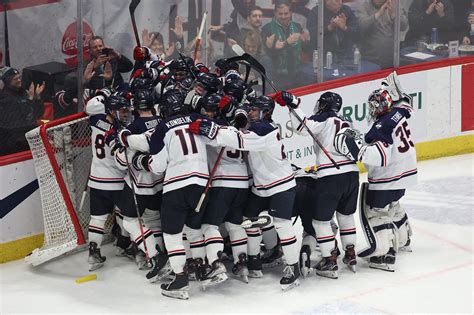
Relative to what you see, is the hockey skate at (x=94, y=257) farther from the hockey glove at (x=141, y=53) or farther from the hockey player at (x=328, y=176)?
the hockey player at (x=328, y=176)

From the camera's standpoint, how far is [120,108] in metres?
6.70

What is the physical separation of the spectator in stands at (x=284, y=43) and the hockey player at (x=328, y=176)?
1.98m

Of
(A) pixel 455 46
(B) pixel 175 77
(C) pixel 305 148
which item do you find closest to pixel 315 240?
(B) pixel 175 77

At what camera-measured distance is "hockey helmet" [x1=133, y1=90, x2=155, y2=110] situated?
6.52 metres

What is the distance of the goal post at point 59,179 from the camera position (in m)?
6.99

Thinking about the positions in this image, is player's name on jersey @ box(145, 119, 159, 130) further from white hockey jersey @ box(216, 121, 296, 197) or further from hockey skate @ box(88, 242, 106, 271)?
hockey skate @ box(88, 242, 106, 271)

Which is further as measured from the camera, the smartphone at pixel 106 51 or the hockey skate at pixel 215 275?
the smartphone at pixel 106 51

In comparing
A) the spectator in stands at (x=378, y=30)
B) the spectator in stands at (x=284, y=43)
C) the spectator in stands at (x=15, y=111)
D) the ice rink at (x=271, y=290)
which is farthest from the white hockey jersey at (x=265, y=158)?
the spectator in stands at (x=378, y=30)

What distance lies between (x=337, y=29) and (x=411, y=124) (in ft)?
3.31

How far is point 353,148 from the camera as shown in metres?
6.59

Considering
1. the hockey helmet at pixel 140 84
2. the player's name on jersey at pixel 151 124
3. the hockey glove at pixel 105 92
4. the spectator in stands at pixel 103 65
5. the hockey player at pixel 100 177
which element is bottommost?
the hockey player at pixel 100 177

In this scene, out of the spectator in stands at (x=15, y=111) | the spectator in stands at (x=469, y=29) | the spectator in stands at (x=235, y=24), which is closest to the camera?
the spectator in stands at (x=15, y=111)

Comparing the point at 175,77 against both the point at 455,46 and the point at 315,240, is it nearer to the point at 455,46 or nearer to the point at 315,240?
the point at 315,240

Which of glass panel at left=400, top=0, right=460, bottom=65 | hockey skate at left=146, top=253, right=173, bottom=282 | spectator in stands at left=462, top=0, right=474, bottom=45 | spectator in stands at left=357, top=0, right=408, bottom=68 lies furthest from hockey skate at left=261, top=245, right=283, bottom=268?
spectator in stands at left=462, top=0, right=474, bottom=45
